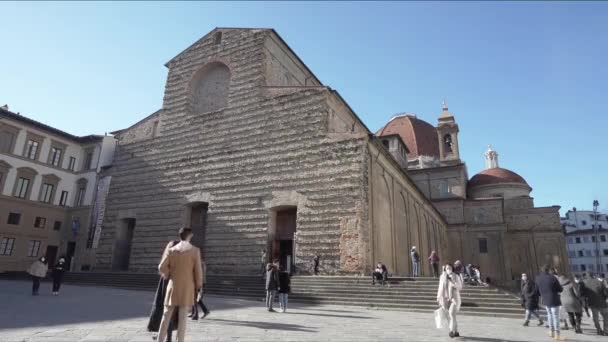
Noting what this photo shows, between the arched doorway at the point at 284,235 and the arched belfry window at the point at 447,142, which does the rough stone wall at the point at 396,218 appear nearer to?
the arched doorway at the point at 284,235

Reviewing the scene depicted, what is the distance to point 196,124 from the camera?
71.9 ft

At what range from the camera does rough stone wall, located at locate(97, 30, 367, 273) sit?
1633 cm

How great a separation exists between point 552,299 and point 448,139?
36.8m

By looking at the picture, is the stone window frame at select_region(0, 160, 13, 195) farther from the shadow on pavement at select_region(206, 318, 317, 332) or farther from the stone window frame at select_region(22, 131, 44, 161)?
the shadow on pavement at select_region(206, 318, 317, 332)

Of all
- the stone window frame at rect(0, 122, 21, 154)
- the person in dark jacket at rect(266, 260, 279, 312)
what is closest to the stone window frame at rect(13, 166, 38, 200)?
the stone window frame at rect(0, 122, 21, 154)

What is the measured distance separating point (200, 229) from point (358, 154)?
31.7 feet

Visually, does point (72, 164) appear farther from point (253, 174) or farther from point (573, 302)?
point (573, 302)

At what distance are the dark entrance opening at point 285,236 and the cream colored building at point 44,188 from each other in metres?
13.7

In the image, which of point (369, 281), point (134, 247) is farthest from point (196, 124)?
point (369, 281)

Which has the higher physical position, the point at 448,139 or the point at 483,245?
the point at 448,139

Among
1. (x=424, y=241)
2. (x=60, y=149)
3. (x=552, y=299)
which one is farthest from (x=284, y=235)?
(x=60, y=149)

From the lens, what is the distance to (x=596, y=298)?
8625 mm

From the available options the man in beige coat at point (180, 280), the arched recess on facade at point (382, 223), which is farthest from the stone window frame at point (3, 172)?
the man in beige coat at point (180, 280)

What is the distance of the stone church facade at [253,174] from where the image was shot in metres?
16.4
